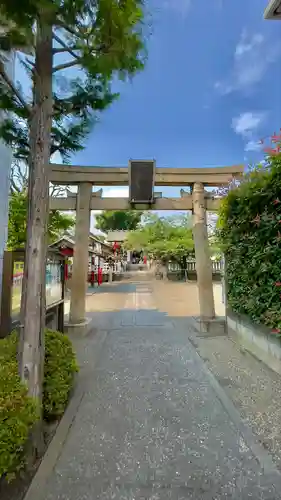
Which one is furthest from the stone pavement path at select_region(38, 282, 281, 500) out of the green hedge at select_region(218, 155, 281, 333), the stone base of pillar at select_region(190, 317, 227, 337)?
the stone base of pillar at select_region(190, 317, 227, 337)

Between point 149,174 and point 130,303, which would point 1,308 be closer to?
point 149,174

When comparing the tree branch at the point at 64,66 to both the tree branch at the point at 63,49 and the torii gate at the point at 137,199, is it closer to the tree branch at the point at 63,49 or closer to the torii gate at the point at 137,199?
the tree branch at the point at 63,49

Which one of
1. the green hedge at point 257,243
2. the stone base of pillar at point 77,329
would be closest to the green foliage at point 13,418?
the green hedge at point 257,243

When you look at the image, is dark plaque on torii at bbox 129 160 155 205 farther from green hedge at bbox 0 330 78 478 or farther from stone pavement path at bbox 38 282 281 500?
green hedge at bbox 0 330 78 478

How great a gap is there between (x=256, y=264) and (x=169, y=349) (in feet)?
6.95

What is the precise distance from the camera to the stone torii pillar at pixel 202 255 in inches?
241

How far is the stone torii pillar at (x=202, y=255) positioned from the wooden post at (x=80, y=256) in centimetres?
240

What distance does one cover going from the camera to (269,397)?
3.11m

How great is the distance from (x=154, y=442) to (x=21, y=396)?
1.18 meters

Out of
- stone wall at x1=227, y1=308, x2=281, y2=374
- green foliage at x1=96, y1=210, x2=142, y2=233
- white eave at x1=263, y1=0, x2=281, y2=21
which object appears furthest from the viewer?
green foliage at x1=96, y1=210, x2=142, y2=233

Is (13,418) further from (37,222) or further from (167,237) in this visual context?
(167,237)

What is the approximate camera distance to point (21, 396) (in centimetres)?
198

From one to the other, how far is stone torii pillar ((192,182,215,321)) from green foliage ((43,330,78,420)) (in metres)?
3.82

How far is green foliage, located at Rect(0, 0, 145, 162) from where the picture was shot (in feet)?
6.78
